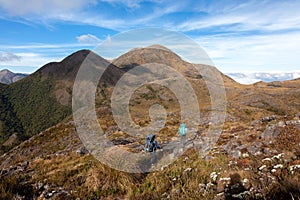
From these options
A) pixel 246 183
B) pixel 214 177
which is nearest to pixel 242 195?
pixel 246 183

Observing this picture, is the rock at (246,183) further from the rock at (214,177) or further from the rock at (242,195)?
the rock at (214,177)

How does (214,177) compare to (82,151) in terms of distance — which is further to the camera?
(82,151)

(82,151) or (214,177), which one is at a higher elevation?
(214,177)

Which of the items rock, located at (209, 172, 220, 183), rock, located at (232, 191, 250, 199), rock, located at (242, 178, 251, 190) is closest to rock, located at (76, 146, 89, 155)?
rock, located at (209, 172, 220, 183)

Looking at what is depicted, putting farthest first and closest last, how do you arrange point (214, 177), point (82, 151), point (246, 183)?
point (82, 151), point (214, 177), point (246, 183)

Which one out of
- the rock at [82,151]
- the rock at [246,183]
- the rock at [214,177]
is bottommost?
the rock at [82,151]

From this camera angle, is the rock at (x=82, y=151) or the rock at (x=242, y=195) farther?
the rock at (x=82, y=151)

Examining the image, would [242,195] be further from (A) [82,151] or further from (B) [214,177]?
(A) [82,151]

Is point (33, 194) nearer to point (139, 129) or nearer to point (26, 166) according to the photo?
point (26, 166)

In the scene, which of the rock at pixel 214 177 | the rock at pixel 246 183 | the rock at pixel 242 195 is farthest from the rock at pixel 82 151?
the rock at pixel 242 195

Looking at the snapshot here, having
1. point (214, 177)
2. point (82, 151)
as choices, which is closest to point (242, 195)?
point (214, 177)

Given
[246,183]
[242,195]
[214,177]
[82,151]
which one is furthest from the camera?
[82,151]

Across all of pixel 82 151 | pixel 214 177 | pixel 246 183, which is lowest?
pixel 82 151

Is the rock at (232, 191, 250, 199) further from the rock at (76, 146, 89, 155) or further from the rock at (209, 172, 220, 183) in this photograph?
the rock at (76, 146, 89, 155)
